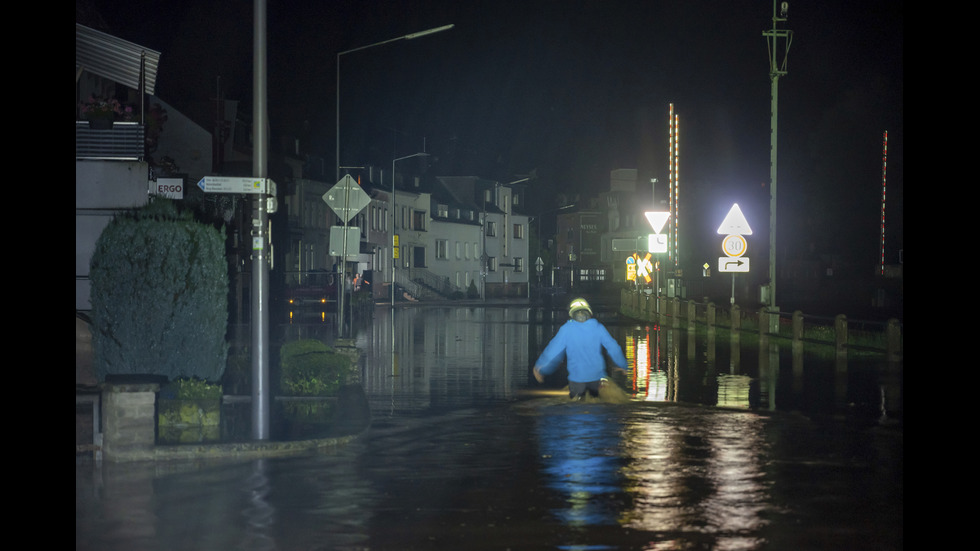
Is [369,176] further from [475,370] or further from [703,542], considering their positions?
[703,542]

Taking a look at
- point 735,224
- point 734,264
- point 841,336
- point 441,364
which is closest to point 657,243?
point 734,264

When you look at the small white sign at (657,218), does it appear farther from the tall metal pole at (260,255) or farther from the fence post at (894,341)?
the tall metal pole at (260,255)

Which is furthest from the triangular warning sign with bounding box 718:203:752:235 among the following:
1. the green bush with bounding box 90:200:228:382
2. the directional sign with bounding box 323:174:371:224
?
the green bush with bounding box 90:200:228:382

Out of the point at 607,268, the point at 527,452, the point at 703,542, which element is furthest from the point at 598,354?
the point at 607,268

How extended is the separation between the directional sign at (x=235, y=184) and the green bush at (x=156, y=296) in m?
0.83

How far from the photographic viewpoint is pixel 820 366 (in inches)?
930

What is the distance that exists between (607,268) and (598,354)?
394 feet

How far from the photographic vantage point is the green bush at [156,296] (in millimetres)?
12836

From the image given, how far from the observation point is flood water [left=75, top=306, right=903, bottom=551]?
8.20 meters

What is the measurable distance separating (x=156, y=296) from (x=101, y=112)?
707cm

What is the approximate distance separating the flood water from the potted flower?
6192 mm

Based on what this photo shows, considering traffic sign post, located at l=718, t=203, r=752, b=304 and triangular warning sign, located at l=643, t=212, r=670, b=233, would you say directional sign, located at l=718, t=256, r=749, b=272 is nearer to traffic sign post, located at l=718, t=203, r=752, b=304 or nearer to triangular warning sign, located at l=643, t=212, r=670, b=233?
traffic sign post, located at l=718, t=203, r=752, b=304

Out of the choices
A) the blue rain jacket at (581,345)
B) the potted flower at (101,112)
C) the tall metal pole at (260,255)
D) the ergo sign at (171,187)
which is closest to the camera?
the tall metal pole at (260,255)

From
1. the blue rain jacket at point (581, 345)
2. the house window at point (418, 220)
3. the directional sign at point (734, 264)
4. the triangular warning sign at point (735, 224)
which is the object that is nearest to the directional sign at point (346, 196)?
the blue rain jacket at point (581, 345)
